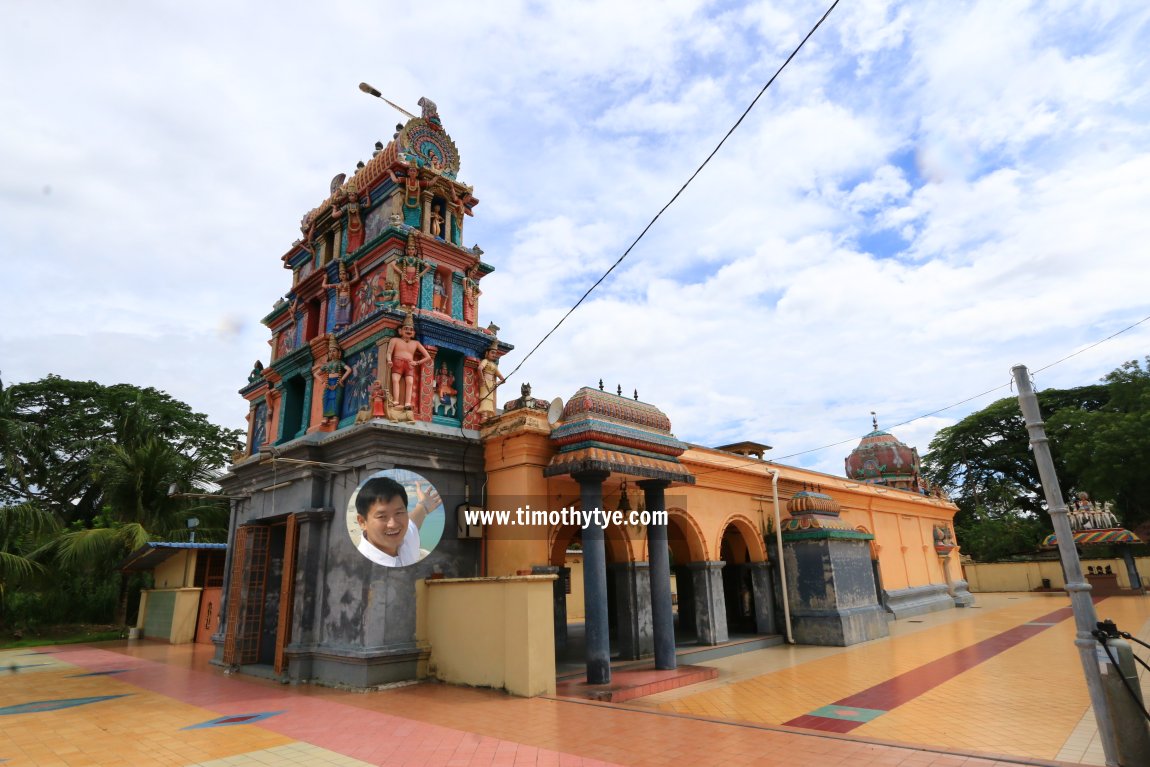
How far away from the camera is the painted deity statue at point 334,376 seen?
12.9 meters

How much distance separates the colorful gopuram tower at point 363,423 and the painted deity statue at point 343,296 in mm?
31

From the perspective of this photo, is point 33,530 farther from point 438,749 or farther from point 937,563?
point 937,563

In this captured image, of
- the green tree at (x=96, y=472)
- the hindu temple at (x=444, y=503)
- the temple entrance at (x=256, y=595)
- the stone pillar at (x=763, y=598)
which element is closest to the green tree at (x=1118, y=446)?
the hindu temple at (x=444, y=503)

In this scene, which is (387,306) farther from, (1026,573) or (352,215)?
(1026,573)

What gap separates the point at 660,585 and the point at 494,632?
312cm

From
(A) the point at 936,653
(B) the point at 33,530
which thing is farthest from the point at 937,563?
(B) the point at 33,530

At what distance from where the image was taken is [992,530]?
36.4 metres

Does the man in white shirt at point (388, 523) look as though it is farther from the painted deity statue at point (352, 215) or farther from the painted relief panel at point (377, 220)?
the painted deity statue at point (352, 215)

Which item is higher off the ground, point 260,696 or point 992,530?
point 992,530

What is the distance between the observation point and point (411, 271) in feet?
42.6

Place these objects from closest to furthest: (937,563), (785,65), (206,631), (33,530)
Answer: (785,65)
(206,631)
(33,530)
(937,563)

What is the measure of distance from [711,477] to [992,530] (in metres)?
30.4

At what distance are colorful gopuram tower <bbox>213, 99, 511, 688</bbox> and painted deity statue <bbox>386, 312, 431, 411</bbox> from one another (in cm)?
3

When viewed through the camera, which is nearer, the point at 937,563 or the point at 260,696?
the point at 260,696
